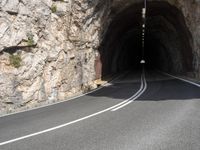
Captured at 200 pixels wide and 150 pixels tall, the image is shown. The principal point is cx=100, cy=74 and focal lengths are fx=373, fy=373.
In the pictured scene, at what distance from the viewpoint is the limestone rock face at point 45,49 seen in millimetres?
16656

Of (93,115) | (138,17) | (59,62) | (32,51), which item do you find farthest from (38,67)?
(138,17)

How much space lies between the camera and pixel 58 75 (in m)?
19.8

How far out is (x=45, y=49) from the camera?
61.9 ft

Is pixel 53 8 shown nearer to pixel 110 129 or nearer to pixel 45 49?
pixel 45 49

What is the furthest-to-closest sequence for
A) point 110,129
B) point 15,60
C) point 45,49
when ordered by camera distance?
point 45,49 → point 15,60 → point 110,129

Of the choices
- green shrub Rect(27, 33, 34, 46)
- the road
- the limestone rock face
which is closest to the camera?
the road

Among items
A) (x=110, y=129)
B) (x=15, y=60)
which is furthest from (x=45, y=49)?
(x=110, y=129)

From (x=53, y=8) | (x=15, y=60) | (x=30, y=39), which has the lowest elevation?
(x=15, y=60)

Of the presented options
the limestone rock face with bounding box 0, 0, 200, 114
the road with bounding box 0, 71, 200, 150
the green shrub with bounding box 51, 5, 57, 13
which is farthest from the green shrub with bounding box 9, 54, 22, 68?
the road with bounding box 0, 71, 200, 150

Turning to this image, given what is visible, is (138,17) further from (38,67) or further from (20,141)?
(20,141)

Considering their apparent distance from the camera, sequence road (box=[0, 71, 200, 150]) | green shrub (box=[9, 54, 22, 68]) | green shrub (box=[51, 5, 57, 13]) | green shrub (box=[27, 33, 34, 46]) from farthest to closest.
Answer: green shrub (box=[51, 5, 57, 13]), green shrub (box=[27, 33, 34, 46]), green shrub (box=[9, 54, 22, 68]), road (box=[0, 71, 200, 150])

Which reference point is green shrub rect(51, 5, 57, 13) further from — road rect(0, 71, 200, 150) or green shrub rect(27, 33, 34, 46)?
road rect(0, 71, 200, 150)

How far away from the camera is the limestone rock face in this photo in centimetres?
1666

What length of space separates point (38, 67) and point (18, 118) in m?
5.90
